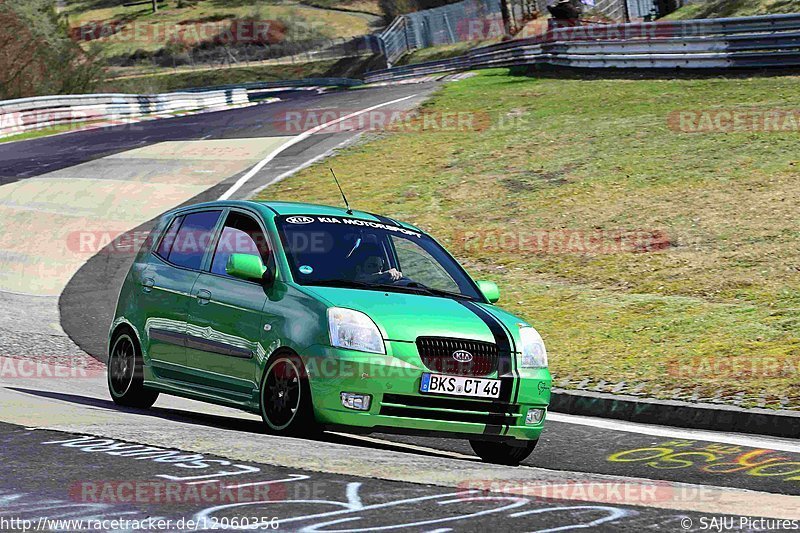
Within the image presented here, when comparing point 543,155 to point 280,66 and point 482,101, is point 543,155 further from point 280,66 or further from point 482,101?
point 280,66

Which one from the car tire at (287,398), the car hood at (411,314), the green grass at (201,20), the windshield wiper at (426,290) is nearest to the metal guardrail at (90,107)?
the windshield wiper at (426,290)

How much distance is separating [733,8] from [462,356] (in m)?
46.3

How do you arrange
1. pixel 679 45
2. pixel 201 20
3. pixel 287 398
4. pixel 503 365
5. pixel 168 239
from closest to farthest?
pixel 287 398
pixel 503 365
pixel 168 239
pixel 679 45
pixel 201 20

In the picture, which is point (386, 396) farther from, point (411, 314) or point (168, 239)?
point (168, 239)

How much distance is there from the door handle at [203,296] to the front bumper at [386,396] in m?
1.34

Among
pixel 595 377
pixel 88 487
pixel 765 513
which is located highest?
A: pixel 88 487

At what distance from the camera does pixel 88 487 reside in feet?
19.7

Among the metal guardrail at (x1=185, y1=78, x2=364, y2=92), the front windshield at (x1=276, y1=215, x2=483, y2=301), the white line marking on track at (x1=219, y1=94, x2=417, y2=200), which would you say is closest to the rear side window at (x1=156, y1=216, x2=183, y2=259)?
the front windshield at (x1=276, y1=215, x2=483, y2=301)

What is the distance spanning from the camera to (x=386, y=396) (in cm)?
795

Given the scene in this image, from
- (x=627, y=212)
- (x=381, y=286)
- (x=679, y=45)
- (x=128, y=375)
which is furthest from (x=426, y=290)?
(x=679, y=45)

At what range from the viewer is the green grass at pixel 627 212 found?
12.6 meters

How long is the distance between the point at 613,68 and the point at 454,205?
1491 centimetres

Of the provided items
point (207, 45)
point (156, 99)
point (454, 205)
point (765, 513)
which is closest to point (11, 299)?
point (454, 205)

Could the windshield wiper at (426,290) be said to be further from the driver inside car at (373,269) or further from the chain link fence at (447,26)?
the chain link fence at (447,26)
